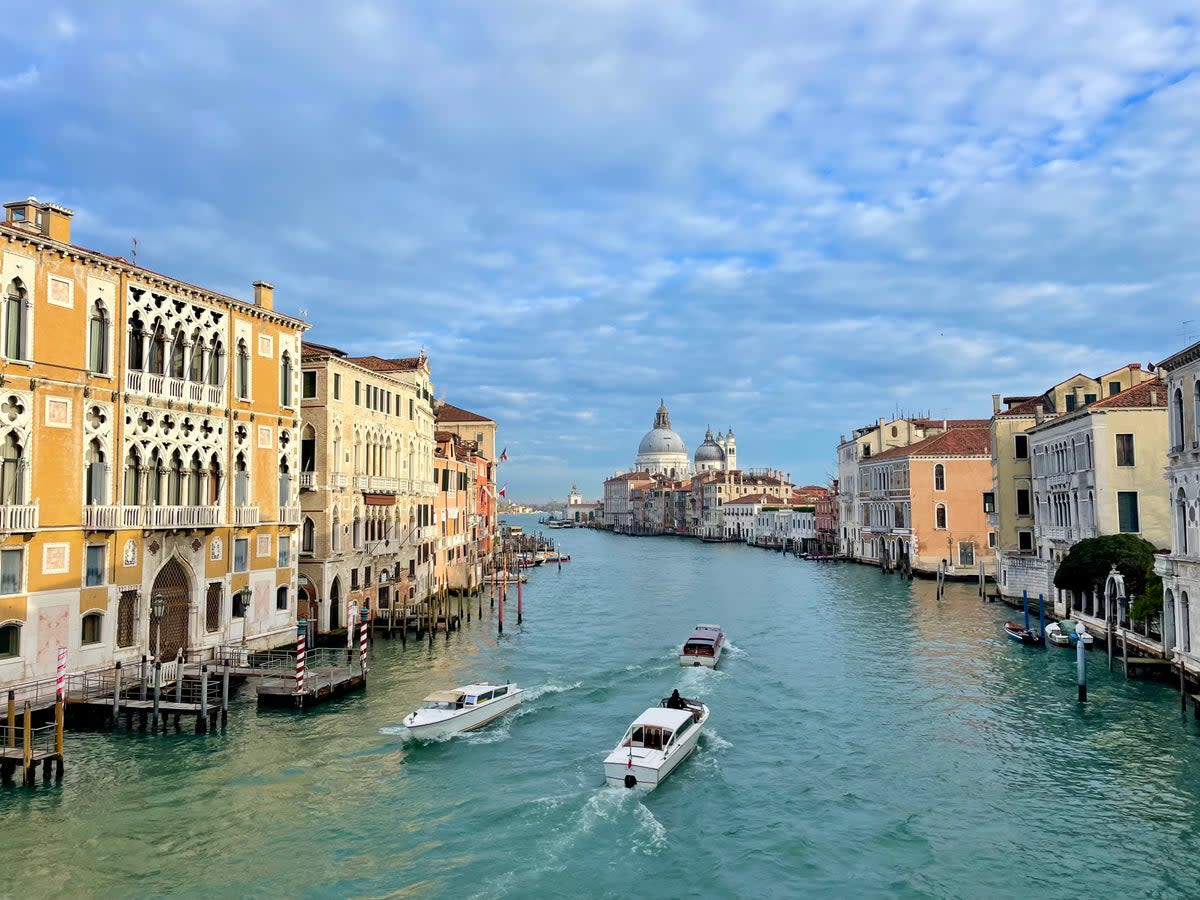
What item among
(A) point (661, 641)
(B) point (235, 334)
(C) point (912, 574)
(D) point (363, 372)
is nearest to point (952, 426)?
(C) point (912, 574)

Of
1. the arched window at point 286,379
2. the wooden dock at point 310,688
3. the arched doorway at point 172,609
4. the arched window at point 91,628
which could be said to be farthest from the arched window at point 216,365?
the wooden dock at point 310,688

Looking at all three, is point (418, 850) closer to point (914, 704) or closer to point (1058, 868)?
point (1058, 868)

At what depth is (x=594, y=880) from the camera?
12.8 m

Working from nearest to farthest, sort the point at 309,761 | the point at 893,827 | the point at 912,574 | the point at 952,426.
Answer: the point at 893,827 → the point at 309,761 → the point at 912,574 → the point at 952,426

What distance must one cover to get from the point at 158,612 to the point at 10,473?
175 inches

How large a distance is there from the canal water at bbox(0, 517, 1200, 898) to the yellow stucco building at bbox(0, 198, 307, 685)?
3266mm

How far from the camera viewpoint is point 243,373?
25.8 metres

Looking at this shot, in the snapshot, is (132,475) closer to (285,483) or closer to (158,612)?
(158,612)

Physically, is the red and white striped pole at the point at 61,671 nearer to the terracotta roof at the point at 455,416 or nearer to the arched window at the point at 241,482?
the arched window at the point at 241,482

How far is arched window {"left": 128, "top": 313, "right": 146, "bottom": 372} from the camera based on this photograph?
22181 millimetres

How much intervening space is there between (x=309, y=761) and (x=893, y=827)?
11011 mm

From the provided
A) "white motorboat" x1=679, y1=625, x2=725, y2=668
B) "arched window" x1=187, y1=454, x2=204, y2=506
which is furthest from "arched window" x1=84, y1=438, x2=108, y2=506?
"white motorboat" x1=679, y1=625, x2=725, y2=668

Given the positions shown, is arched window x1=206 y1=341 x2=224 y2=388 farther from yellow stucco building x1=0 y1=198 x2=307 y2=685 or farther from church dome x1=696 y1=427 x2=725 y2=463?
church dome x1=696 y1=427 x2=725 y2=463

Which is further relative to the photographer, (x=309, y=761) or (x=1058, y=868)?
(x=309, y=761)
